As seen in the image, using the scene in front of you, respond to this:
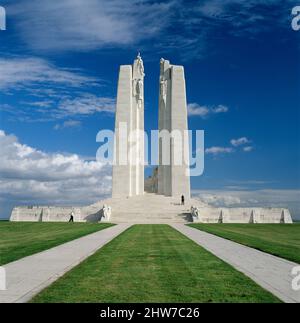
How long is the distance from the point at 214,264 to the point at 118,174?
135 feet

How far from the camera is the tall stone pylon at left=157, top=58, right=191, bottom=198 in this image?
1996 inches

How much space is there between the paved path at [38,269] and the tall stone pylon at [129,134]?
37.3 m

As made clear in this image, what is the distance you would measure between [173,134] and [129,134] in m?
5.29

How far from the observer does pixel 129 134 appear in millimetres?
51344

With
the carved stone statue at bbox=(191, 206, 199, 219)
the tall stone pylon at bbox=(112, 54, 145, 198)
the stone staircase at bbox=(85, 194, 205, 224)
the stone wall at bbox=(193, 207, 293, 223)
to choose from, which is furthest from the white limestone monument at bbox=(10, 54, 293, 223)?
the carved stone statue at bbox=(191, 206, 199, 219)

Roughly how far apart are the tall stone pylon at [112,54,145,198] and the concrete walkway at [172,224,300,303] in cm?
3718

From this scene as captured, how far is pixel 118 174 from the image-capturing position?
50562mm

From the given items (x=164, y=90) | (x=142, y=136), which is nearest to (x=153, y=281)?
(x=142, y=136)

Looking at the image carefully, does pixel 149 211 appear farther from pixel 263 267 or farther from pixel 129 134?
pixel 263 267

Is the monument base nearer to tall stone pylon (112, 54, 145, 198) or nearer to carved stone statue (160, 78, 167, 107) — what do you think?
tall stone pylon (112, 54, 145, 198)

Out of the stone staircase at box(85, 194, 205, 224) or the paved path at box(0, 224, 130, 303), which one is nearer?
the paved path at box(0, 224, 130, 303)

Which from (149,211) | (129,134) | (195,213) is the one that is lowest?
(195,213)

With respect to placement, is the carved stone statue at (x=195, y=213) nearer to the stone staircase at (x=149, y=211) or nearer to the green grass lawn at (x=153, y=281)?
the stone staircase at (x=149, y=211)
